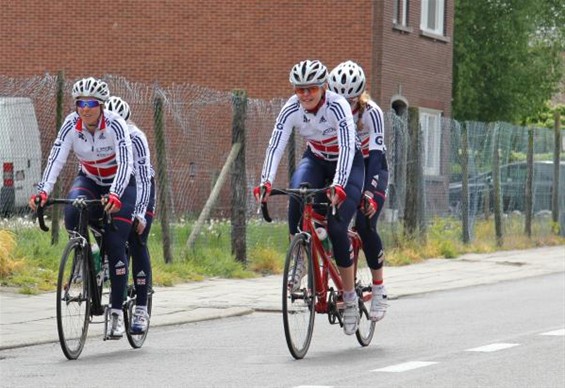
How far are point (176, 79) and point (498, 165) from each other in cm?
999

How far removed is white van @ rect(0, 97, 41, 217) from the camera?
672 inches

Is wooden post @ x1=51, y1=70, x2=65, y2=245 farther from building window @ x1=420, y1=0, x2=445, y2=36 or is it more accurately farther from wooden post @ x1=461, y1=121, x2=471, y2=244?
building window @ x1=420, y1=0, x2=445, y2=36

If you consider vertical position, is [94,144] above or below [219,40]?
below

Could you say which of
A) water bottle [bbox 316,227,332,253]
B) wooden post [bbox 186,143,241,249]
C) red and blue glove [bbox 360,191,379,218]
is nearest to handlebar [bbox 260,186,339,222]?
water bottle [bbox 316,227,332,253]

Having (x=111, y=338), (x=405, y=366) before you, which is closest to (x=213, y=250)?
(x=111, y=338)

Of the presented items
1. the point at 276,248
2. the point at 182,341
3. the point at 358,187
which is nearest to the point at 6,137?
the point at 276,248

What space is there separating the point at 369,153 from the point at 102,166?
1.90m

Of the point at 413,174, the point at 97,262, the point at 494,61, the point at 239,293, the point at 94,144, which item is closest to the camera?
the point at 94,144

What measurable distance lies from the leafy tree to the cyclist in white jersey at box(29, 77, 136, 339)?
1309 inches

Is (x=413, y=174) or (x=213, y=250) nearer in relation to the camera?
(x=213, y=250)

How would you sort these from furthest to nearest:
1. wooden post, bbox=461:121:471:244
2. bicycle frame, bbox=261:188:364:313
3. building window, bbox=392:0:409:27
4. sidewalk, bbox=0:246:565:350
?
building window, bbox=392:0:409:27
wooden post, bbox=461:121:471:244
sidewalk, bbox=0:246:565:350
bicycle frame, bbox=261:188:364:313

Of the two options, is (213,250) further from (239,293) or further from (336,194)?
(336,194)

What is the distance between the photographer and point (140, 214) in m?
11.1

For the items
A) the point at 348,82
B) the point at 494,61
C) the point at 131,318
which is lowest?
the point at 131,318
